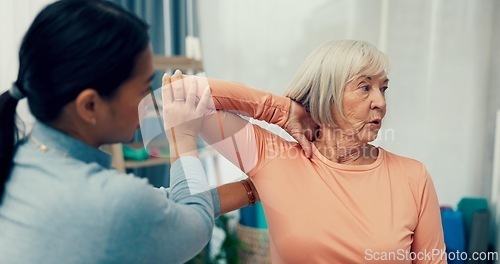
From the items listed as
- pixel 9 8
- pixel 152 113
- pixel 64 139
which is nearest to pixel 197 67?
pixel 9 8

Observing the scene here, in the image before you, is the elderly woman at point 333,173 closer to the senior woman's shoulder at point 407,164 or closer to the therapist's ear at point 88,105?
the senior woman's shoulder at point 407,164

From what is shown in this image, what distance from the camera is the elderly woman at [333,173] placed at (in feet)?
3.14

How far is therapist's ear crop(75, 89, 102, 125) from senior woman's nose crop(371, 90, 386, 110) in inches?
21.3

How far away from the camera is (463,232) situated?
1.77m

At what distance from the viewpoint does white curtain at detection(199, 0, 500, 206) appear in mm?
1804

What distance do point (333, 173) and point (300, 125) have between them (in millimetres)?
115

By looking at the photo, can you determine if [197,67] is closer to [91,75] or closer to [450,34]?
[450,34]

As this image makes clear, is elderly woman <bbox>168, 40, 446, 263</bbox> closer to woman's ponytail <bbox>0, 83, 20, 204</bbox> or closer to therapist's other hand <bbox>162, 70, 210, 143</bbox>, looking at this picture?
therapist's other hand <bbox>162, 70, 210, 143</bbox>

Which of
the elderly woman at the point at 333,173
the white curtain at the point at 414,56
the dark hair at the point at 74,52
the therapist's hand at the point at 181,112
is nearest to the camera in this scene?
the dark hair at the point at 74,52

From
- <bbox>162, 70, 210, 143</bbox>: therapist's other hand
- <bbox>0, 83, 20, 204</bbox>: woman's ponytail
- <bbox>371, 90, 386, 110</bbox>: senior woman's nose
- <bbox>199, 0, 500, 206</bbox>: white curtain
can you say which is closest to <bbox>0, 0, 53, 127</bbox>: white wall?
<bbox>199, 0, 500, 206</bbox>: white curtain

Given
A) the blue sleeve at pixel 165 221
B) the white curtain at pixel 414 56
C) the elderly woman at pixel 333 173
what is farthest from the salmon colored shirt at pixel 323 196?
the white curtain at pixel 414 56

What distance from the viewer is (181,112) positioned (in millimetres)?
874

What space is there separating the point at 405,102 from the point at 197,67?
75cm

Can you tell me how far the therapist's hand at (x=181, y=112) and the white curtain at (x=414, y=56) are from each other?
0.83m
